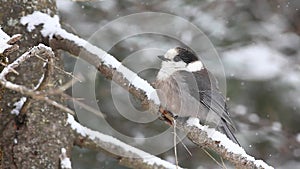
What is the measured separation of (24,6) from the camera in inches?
104

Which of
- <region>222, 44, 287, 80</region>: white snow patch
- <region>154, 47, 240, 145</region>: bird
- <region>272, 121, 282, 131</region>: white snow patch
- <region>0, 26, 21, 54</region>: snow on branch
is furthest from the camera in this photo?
<region>222, 44, 287, 80</region>: white snow patch

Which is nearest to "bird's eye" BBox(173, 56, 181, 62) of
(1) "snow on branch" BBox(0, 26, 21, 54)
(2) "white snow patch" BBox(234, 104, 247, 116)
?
(1) "snow on branch" BBox(0, 26, 21, 54)

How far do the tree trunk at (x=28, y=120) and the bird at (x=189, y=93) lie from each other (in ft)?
1.61

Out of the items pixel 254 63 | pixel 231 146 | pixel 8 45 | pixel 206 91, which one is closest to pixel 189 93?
pixel 206 91

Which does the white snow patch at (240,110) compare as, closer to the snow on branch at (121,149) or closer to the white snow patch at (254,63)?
the white snow patch at (254,63)

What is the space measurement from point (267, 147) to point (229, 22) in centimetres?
101

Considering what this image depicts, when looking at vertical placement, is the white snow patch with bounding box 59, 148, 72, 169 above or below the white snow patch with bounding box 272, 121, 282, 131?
below

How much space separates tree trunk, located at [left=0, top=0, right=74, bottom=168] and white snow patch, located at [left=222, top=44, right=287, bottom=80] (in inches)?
89.7

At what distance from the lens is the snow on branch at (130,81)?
7.14 feet

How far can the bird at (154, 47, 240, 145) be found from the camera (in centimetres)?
271

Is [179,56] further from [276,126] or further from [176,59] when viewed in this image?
[276,126]

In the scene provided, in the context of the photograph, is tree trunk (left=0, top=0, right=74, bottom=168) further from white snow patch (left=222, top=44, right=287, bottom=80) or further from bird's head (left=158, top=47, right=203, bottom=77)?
white snow patch (left=222, top=44, right=287, bottom=80)

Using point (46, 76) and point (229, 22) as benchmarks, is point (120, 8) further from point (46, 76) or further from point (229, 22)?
point (46, 76)

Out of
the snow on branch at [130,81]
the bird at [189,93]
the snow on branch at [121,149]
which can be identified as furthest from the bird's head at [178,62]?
the snow on branch at [130,81]
